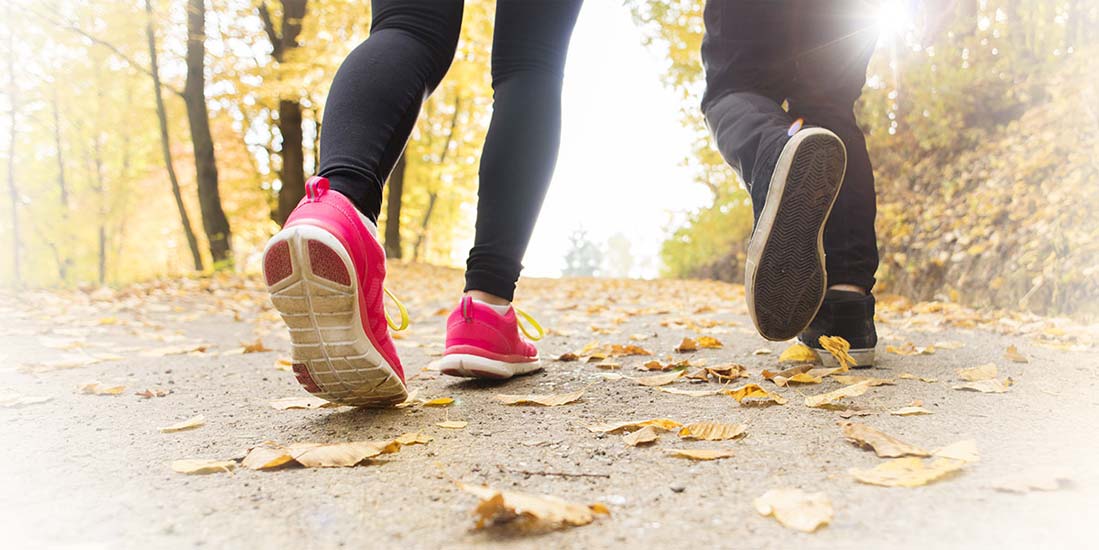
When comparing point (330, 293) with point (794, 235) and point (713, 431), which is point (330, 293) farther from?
point (794, 235)

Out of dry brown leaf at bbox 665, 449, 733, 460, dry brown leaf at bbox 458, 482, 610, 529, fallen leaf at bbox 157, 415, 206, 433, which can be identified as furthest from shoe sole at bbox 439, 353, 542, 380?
dry brown leaf at bbox 458, 482, 610, 529

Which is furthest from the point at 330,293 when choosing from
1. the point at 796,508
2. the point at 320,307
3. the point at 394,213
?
the point at 394,213

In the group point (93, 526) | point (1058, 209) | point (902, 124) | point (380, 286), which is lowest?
point (93, 526)

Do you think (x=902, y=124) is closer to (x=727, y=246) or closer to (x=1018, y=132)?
(x=1018, y=132)

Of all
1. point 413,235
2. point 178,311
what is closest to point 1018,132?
point 178,311

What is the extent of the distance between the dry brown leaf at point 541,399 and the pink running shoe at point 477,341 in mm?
99

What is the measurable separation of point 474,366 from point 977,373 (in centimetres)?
122

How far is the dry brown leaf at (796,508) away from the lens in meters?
0.75

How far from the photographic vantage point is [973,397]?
1.40m

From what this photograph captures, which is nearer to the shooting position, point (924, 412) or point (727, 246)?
point (924, 412)

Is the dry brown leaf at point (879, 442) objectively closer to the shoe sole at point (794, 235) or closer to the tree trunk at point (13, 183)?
the shoe sole at point (794, 235)

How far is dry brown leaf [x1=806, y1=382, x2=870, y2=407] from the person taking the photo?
1.33 metres

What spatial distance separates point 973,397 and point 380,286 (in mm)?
1228

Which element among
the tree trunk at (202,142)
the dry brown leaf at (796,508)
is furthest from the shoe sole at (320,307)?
the tree trunk at (202,142)
